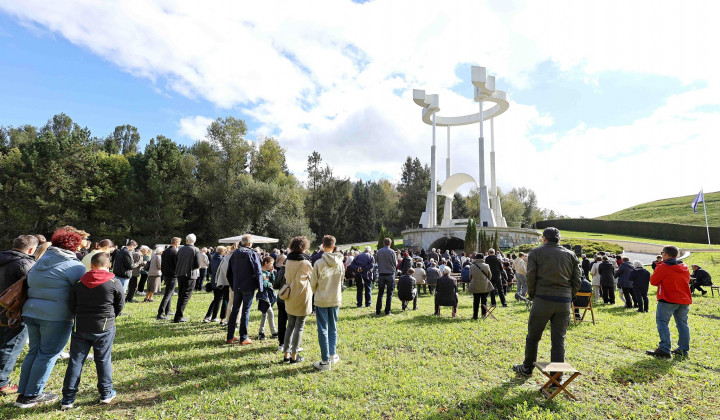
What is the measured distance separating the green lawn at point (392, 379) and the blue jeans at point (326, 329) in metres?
0.27

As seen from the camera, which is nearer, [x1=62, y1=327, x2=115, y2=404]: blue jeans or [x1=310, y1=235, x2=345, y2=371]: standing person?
[x1=62, y1=327, x2=115, y2=404]: blue jeans

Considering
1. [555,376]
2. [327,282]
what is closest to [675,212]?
[555,376]

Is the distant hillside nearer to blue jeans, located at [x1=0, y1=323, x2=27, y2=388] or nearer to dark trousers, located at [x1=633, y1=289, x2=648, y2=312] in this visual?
dark trousers, located at [x1=633, y1=289, x2=648, y2=312]

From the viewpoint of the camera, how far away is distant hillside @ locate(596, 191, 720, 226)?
4934cm

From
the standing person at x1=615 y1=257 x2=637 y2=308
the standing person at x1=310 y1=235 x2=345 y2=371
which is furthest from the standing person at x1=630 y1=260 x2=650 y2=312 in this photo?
the standing person at x1=310 y1=235 x2=345 y2=371

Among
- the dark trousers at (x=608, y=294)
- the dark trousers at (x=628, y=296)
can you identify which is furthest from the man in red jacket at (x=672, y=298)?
the dark trousers at (x=608, y=294)

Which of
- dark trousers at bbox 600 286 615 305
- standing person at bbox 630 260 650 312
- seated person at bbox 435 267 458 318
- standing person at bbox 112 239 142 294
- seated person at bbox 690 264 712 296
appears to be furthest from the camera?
seated person at bbox 690 264 712 296

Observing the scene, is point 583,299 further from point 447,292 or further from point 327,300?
point 327,300

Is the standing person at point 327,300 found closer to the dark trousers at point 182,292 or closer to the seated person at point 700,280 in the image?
the dark trousers at point 182,292

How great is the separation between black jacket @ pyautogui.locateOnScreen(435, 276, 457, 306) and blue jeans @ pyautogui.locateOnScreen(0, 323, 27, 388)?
731cm

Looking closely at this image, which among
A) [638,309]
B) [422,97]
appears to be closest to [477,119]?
[422,97]

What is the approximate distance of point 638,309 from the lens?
1012cm

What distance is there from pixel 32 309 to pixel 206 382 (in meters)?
1.98

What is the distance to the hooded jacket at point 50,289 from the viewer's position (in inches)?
141
